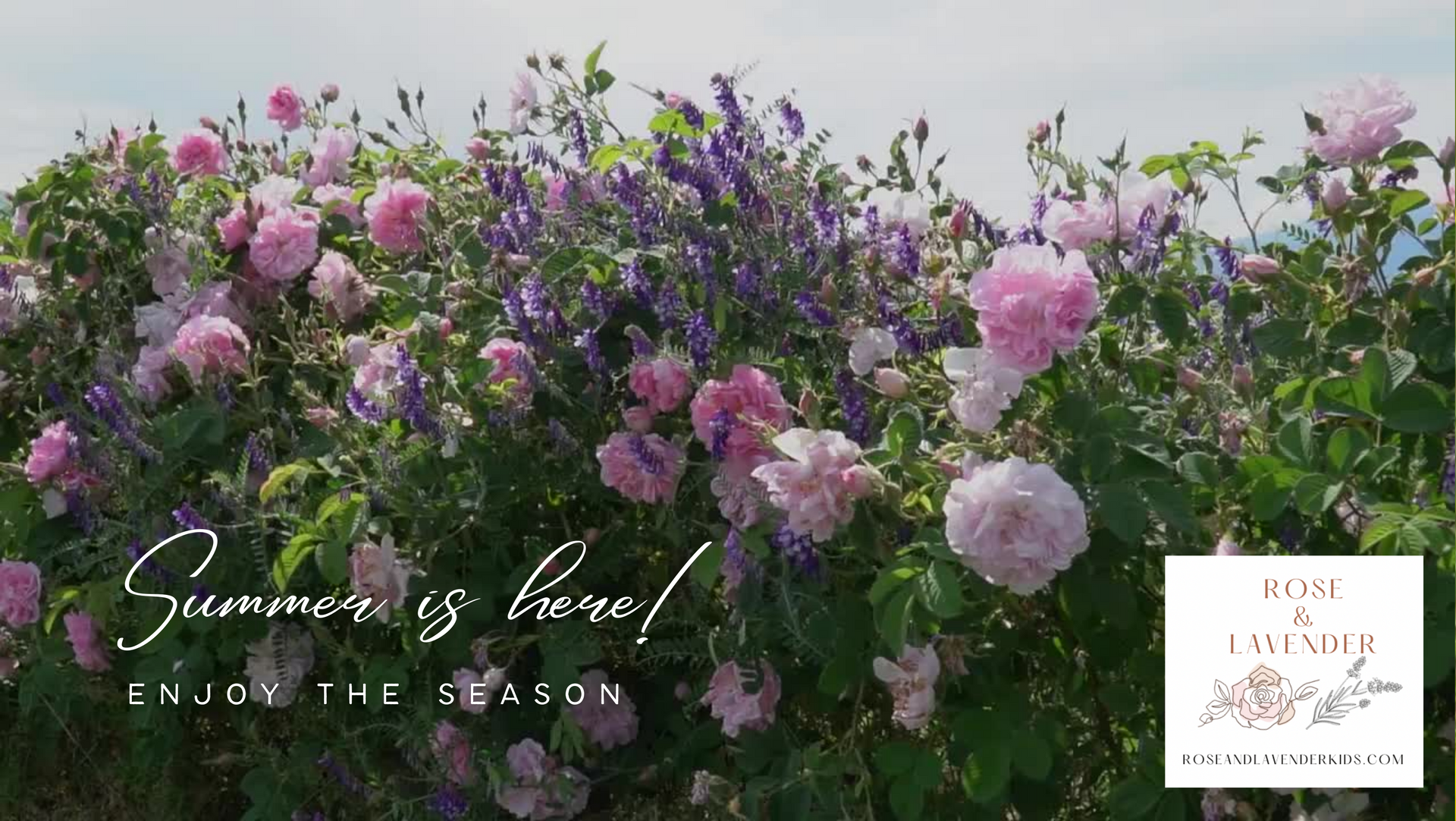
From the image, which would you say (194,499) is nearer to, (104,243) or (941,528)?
(104,243)

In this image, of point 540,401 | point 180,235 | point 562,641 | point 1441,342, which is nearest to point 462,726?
point 562,641

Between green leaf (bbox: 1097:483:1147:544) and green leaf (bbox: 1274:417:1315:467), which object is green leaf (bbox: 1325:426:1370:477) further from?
green leaf (bbox: 1097:483:1147:544)

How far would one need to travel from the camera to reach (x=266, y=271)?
3.43 metres

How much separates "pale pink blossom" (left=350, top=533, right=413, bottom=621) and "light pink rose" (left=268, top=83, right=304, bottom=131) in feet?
4.98

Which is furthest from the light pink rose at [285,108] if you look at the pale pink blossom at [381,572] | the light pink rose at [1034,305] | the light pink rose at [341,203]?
the light pink rose at [1034,305]

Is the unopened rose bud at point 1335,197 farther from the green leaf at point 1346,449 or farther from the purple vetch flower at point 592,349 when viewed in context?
the purple vetch flower at point 592,349

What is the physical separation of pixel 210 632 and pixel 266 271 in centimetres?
73

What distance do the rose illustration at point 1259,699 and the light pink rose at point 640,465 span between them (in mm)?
895

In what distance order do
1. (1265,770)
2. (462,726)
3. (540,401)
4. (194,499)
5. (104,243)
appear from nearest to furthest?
1. (1265,770)
2. (540,401)
3. (462,726)
4. (194,499)
5. (104,243)

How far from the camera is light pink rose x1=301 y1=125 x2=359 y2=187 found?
3.84 metres

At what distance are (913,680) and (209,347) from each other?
154cm

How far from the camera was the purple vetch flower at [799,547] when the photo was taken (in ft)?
7.93

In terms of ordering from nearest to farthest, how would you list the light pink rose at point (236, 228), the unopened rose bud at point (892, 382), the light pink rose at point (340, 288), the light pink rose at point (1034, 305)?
the light pink rose at point (1034, 305) < the unopened rose bud at point (892, 382) < the light pink rose at point (340, 288) < the light pink rose at point (236, 228)

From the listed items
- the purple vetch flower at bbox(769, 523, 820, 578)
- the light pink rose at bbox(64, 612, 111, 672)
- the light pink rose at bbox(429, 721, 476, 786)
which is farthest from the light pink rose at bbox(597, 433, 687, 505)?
the light pink rose at bbox(64, 612, 111, 672)
